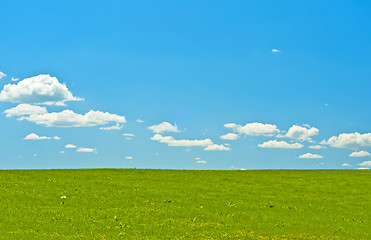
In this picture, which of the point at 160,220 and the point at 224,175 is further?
the point at 224,175

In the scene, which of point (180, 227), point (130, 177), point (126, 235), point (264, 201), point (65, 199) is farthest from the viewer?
point (130, 177)

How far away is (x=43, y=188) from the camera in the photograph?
158 ft

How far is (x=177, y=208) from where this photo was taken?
129 ft

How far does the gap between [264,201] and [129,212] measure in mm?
15706

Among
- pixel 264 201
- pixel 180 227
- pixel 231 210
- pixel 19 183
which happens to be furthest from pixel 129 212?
pixel 19 183

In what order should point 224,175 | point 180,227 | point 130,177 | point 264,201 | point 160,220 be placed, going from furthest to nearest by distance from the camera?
point 224,175, point 130,177, point 264,201, point 160,220, point 180,227

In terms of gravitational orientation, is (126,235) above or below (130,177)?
below

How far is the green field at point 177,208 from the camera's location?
31281 mm

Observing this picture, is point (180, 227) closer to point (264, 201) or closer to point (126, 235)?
point (126, 235)

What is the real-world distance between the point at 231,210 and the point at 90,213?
13.0m

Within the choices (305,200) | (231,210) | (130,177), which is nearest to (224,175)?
(130,177)

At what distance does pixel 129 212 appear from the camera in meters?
37.2

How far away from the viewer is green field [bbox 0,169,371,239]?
31281mm

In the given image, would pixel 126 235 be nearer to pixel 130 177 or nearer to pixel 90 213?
pixel 90 213
